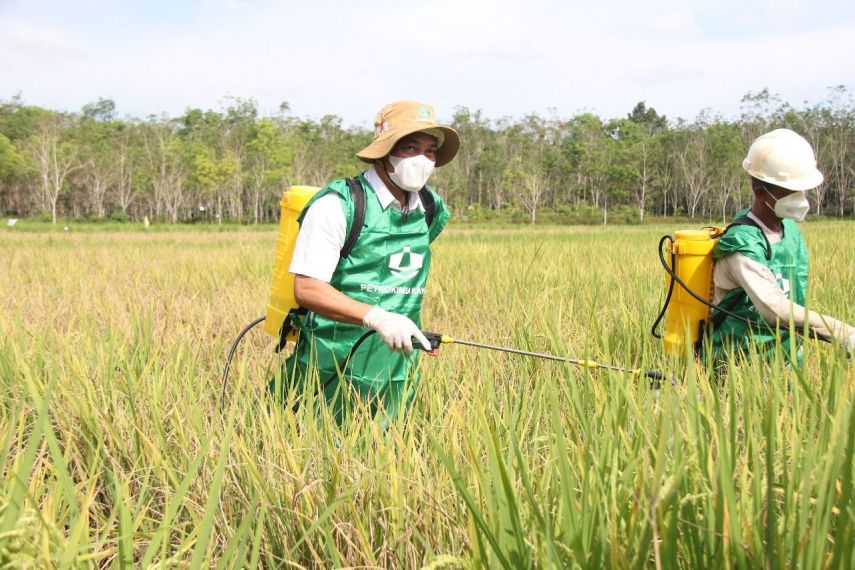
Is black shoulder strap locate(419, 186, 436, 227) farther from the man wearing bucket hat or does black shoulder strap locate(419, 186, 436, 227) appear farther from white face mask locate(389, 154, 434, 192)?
white face mask locate(389, 154, 434, 192)

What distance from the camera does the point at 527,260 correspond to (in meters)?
6.75

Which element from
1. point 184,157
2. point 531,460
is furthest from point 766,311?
point 184,157

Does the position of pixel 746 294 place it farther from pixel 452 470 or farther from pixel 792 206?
pixel 452 470

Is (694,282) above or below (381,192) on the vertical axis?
below

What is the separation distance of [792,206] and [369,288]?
1475mm

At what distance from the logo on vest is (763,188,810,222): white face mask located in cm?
125

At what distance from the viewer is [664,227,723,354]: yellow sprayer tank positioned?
2604mm

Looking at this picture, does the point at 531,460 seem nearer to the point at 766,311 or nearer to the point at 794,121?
the point at 766,311

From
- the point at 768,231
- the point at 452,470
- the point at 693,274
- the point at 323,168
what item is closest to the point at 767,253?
the point at 768,231

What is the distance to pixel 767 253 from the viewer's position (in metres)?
2.50

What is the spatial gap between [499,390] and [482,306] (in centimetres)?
209

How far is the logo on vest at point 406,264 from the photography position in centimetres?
239

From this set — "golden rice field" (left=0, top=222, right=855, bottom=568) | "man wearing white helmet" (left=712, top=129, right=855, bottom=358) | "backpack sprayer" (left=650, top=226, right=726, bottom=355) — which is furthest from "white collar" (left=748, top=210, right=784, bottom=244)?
"golden rice field" (left=0, top=222, right=855, bottom=568)

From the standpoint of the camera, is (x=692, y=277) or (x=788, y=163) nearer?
(x=788, y=163)
